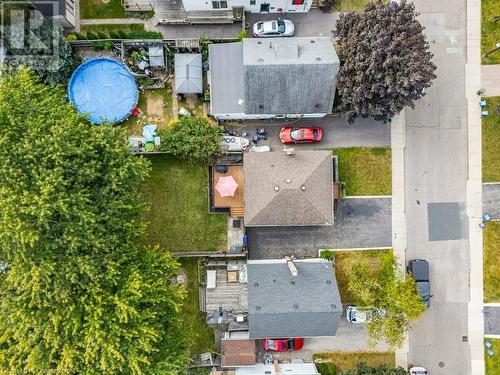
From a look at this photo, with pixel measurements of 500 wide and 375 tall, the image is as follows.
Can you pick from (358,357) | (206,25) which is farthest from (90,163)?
(358,357)

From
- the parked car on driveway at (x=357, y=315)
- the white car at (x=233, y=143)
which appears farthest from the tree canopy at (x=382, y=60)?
the parked car on driveway at (x=357, y=315)

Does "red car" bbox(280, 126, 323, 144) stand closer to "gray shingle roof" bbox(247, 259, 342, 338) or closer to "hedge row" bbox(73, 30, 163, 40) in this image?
"gray shingle roof" bbox(247, 259, 342, 338)

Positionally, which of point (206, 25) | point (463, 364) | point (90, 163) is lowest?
point (463, 364)

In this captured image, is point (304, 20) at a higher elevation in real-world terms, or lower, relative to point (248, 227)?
higher

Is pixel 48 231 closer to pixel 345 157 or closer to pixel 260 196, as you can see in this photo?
pixel 260 196

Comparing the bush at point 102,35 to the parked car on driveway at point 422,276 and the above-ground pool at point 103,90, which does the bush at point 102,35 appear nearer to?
the above-ground pool at point 103,90

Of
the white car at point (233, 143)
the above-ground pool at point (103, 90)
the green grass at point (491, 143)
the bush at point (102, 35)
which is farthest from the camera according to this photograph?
the green grass at point (491, 143)

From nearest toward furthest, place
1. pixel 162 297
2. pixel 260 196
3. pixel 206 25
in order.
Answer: pixel 162 297 < pixel 260 196 < pixel 206 25
